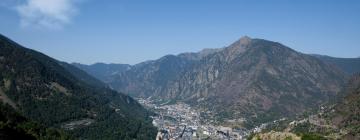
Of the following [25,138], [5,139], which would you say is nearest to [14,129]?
[25,138]

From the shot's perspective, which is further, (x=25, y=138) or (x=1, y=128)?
(x=25, y=138)

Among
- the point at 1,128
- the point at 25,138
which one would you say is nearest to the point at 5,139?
the point at 1,128

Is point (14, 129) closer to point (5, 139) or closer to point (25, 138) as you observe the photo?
point (25, 138)

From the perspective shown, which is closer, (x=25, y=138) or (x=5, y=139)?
(x=5, y=139)

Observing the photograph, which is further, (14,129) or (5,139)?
(14,129)

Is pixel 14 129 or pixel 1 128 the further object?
pixel 14 129
